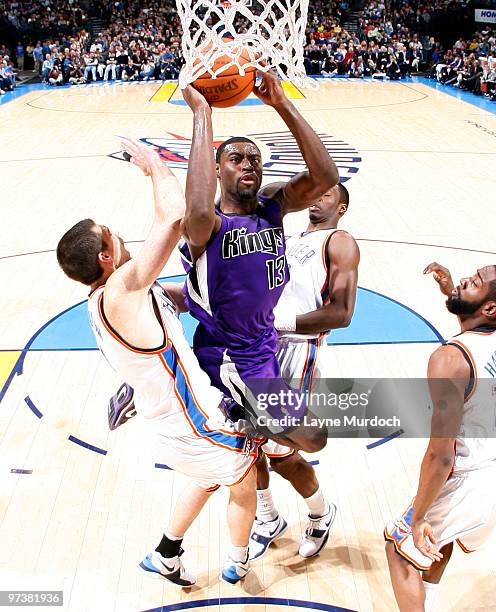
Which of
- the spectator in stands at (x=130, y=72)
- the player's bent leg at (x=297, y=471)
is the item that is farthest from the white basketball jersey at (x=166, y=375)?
the spectator in stands at (x=130, y=72)

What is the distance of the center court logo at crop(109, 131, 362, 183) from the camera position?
1044cm

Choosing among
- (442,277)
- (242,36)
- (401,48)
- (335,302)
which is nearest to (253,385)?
(335,302)

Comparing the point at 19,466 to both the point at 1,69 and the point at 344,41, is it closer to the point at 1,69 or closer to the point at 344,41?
the point at 1,69

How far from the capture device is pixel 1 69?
20047 mm

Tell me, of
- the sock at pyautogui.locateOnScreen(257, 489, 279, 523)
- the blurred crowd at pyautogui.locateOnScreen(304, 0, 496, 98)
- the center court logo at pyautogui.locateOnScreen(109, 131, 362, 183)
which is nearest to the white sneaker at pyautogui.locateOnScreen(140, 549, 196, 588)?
the sock at pyautogui.locateOnScreen(257, 489, 279, 523)

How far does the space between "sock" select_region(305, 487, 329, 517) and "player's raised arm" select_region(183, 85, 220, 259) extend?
1.49 metres

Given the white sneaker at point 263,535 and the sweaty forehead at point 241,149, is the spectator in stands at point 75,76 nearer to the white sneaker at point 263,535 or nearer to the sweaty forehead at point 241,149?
the sweaty forehead at point 241,149

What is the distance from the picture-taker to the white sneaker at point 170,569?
3.24 metres

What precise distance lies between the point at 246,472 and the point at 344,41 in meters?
23.3

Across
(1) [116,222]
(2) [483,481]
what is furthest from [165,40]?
(2) [483,481]

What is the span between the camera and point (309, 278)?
12.1 ft

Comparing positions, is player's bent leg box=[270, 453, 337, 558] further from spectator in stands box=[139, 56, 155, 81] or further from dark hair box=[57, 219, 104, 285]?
spectator in stands box=[139, 56, 155, 81]

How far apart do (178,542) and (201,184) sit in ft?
5.65

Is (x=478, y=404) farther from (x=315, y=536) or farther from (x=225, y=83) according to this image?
(x=225, y=83)
